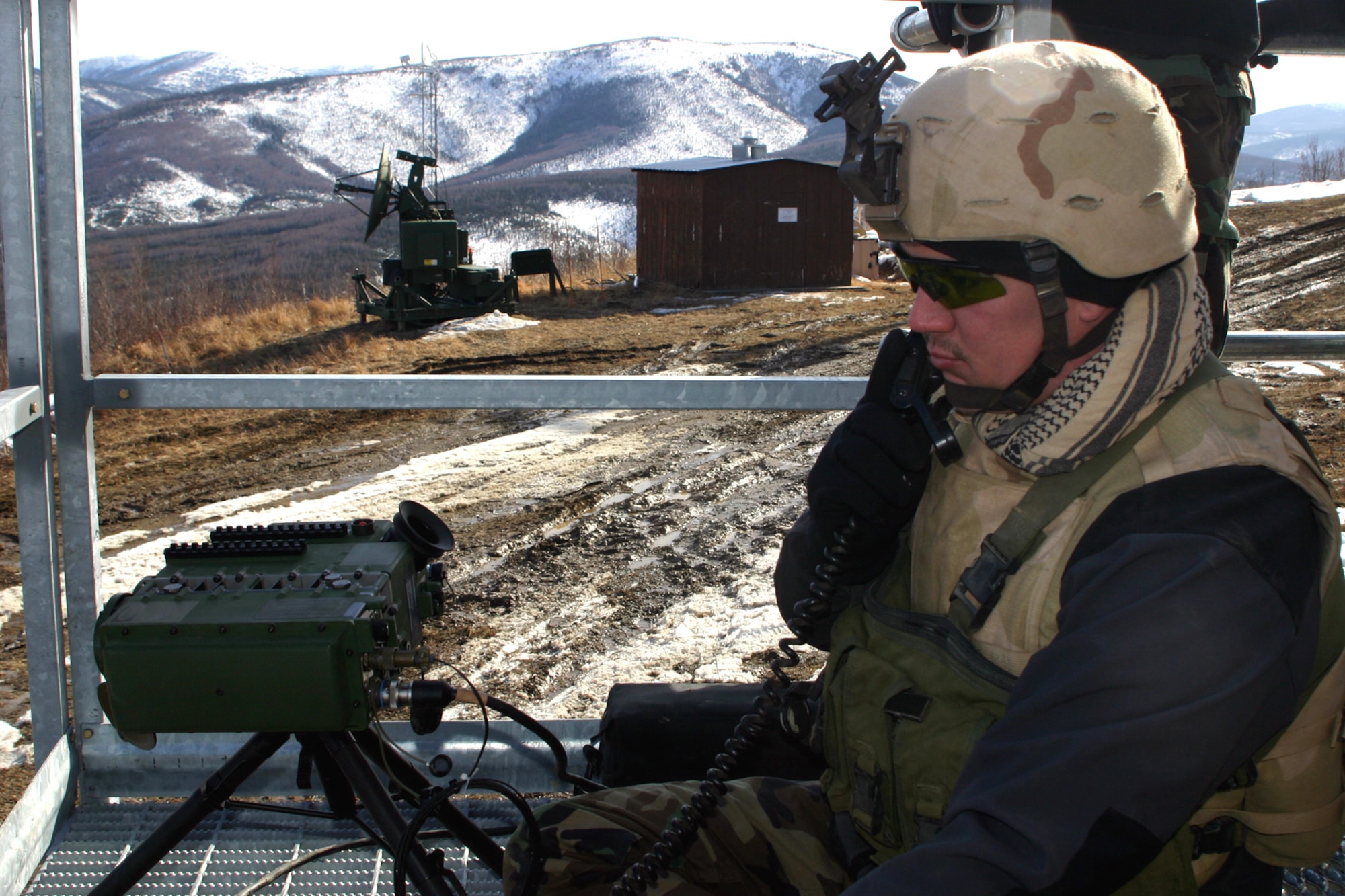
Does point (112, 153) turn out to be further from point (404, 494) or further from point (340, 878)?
point (340, 878)

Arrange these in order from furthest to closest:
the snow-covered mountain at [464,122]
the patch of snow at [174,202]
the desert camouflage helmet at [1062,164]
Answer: the snow-covered mountain at [464,122], the patch of snow at [174,202], the desert camouflage helmet at [1062,164]

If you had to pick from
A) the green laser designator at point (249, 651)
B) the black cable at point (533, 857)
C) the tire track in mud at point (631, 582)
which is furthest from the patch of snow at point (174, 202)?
the black cable at point (533, 857)

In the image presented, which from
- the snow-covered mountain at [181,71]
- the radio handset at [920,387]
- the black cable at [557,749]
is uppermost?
the snow-covered mountain at [181,71]

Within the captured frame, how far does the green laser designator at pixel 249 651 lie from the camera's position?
167 centimetres

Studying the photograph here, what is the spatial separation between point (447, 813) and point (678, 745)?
56 cm

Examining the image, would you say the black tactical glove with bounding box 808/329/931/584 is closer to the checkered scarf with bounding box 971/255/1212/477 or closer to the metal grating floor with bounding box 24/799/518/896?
the checkered scarf with bounding box 971/255/1212/477

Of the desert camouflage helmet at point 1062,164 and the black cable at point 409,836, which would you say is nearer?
the desert camouflage helmet at point 1062,164

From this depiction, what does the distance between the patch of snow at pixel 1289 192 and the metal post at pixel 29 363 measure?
A: 25238 mm

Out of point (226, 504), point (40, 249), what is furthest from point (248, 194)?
point (40, 249)

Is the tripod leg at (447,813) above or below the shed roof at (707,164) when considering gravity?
below

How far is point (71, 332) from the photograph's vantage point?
6.98 ft

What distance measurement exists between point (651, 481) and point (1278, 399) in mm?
5375

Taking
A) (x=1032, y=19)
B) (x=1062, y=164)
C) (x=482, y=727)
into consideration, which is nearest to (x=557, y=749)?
(x=482, y=727)

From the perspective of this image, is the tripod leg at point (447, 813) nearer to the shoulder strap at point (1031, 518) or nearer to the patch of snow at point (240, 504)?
the shoulder strap at point (1031, 518)
